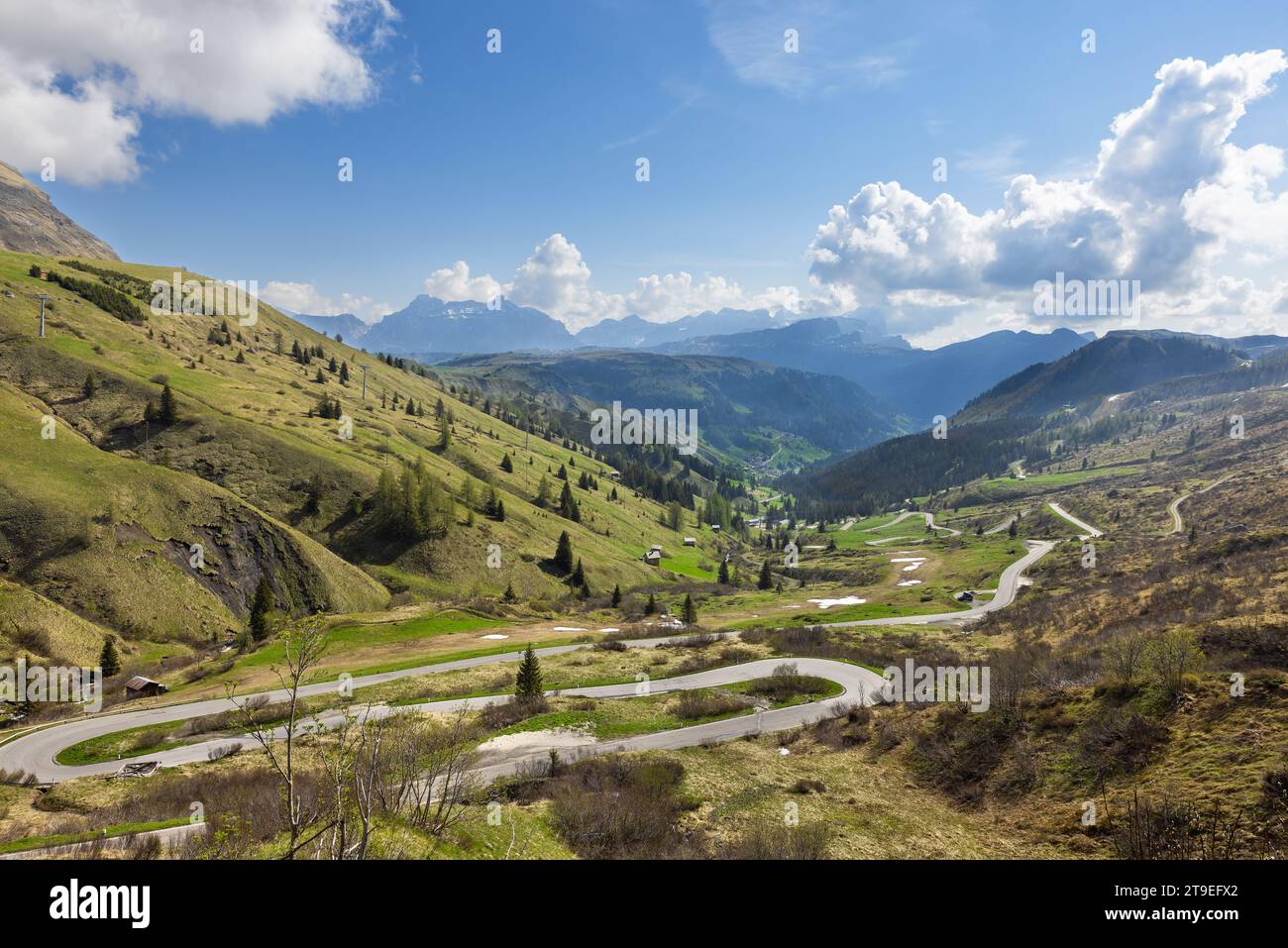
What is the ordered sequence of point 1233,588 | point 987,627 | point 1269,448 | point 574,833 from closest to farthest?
point 574,833 → point 1233,588 → point 987,627 → point 1269,448

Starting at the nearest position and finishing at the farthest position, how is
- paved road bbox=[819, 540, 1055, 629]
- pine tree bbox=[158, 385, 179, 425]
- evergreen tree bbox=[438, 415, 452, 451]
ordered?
paved road bbox=[819, 540, 1055, 629]
pine tree bbox=[158, 385, 179, 425]
evergreen tree bbox=[438, 415, 452, 451]

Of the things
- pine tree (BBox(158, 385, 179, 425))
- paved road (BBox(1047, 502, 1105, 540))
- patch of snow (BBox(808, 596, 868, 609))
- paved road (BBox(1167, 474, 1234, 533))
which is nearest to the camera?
pine tree (BBox(158, 385, 179, 425))

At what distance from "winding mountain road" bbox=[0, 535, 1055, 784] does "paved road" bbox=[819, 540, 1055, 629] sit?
116 ft

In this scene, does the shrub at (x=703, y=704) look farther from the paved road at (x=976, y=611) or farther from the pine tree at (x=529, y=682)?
the paved road at (x=976, y=611)

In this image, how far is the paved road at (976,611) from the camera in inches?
3204

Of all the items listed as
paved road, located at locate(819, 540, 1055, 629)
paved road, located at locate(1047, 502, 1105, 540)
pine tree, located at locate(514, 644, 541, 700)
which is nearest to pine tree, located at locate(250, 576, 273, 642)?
pine tree, located at locate(514, 644, 541, 700)

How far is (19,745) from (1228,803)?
54595mm

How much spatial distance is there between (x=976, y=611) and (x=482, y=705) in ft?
270

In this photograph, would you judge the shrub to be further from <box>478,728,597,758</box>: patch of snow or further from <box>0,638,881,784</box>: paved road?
<box>478,728,597,758</box>: patch of snow

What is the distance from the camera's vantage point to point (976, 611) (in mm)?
91062

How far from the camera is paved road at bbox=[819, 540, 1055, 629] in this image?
3204 inches
